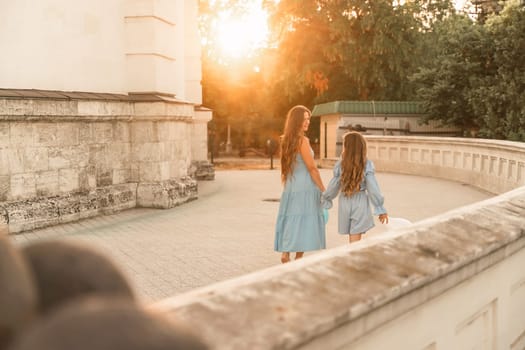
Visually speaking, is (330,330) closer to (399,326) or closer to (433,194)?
(399,326)

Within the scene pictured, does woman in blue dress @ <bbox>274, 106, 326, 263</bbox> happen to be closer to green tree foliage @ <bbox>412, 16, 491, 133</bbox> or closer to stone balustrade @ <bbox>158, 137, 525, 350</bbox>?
stone balustrade @ <bbox>158, 137, 525, 350</bbox>

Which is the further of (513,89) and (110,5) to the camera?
(513,89)

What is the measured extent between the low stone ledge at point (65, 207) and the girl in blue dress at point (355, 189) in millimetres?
4869

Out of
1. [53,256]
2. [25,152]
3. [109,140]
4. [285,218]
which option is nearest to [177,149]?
[109,140]

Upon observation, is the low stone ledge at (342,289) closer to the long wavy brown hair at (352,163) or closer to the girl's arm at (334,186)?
the long wavy brown hair at (352,163)

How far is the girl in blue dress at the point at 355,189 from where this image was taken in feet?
21.9

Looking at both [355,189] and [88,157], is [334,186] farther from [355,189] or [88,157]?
[88,157]

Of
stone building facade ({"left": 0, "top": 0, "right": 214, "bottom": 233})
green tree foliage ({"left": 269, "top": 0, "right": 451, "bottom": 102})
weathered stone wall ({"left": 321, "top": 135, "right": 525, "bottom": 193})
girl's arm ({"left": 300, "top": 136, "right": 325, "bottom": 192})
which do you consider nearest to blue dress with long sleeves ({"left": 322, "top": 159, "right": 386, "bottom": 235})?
girl's arm ({"left": 300, "top": 136, "right": 325, "bottom": 192})

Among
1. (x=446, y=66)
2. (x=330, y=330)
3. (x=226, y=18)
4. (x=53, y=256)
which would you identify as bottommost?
(x=330, y=330)

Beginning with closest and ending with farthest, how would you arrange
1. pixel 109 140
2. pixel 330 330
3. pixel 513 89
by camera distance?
pixel 330 330, pixel 109 140, pixel 513 89

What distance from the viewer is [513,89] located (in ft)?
71.5

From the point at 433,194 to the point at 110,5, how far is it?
8.62 meters

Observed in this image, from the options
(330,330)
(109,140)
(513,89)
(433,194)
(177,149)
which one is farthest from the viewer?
(513,89)

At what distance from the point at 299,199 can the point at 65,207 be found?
191 inches
